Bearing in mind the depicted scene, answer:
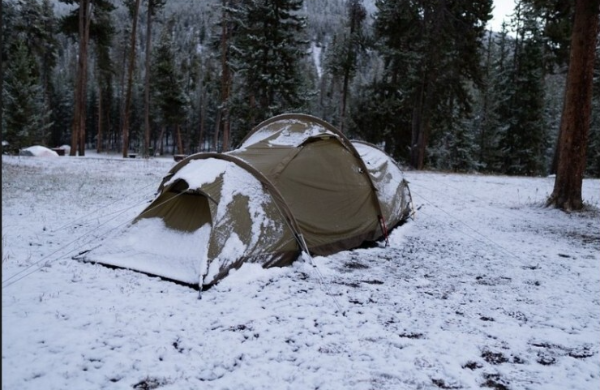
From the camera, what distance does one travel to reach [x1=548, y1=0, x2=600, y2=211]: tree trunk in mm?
9794

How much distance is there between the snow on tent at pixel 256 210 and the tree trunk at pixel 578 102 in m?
6.19

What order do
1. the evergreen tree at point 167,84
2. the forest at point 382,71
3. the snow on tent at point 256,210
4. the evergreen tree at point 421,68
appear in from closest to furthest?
the snow on tent at point 256,210
the evergreen tree at point 421,68
the forest at point 382,71
the evergreen tree at point 167,84

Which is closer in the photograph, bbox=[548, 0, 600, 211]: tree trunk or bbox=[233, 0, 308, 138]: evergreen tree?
bbox=[548, 0, 600, 211]: tree trunk

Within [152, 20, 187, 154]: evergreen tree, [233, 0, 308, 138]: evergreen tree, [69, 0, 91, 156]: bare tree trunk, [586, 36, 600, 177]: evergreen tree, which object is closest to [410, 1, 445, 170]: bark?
[233, 0, 308, 138]: evergreen tree

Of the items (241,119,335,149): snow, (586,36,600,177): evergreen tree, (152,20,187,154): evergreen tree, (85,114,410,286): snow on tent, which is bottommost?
(85,114,410,286): snow on tent

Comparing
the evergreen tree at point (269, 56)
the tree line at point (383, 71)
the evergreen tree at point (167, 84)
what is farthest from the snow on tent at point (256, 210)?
the evergreen tree at point (167, 84)

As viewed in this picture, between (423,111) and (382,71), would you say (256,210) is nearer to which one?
(423,111)

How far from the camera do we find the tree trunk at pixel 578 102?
979 centimetres

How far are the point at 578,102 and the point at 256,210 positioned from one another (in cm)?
896

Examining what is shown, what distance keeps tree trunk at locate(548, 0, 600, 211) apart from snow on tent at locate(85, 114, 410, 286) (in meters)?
6.19

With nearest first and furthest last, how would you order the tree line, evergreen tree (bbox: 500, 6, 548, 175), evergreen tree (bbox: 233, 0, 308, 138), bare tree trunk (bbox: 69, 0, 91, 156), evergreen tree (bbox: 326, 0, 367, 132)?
the tree line → evergreen tree (bbox: 233, 0, 308, 138) → bare tree trunk (bbox: 69, 0, 91, 156) → evergreen tree (bbox: 326, 0, 367, 132) → evergreen tree (bbox: 500, 6, 548, 175)

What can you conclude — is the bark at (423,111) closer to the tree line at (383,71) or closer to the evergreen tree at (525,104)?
the tree line at (383,71)

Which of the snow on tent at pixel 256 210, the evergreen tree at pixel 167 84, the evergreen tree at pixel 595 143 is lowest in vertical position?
the snow on tent at pixel 256 210

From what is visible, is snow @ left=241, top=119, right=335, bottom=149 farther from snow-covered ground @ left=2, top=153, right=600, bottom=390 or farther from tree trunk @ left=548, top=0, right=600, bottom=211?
tree trunk @ left=548, top=0, right=600, bottom=211
